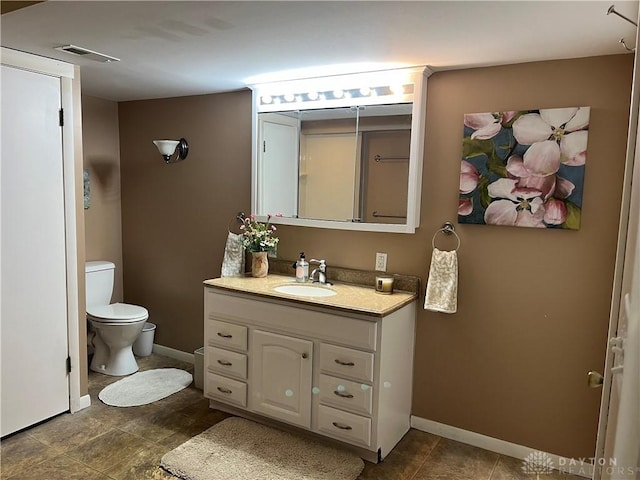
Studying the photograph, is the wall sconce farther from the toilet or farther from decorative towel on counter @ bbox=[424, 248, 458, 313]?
decorative towel on counter @ bbox=[424, 248, 458, 313]

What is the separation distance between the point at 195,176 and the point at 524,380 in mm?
2619

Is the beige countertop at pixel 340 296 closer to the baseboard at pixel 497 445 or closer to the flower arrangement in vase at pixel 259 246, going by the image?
the flower arrangement in vase at pixel 259 246

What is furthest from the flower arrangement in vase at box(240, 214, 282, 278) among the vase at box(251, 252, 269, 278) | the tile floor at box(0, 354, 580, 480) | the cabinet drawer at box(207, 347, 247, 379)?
the tile floor at box(0, 354, 580, 480)

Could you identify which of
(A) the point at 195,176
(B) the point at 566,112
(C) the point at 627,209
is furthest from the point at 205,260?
(C) the point at 627,209

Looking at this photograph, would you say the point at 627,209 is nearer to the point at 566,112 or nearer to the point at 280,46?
the point at 566,112

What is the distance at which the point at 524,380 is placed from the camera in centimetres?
260

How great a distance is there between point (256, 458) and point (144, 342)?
5.86ft

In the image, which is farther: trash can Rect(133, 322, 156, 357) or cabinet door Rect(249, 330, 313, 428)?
trash can Rect(133, 322, 156, 357)

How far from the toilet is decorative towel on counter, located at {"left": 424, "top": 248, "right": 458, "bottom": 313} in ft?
6.95

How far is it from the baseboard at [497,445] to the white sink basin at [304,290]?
0.94m

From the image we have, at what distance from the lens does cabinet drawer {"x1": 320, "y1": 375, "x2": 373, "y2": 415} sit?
2.48 m

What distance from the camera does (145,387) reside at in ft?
11.0

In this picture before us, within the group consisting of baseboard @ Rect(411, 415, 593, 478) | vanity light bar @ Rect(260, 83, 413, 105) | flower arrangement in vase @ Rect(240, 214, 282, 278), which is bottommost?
baseboard @ Rect(411, 415, 593, 478)

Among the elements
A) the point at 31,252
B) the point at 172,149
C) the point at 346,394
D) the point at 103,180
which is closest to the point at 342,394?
the point at 346,394
